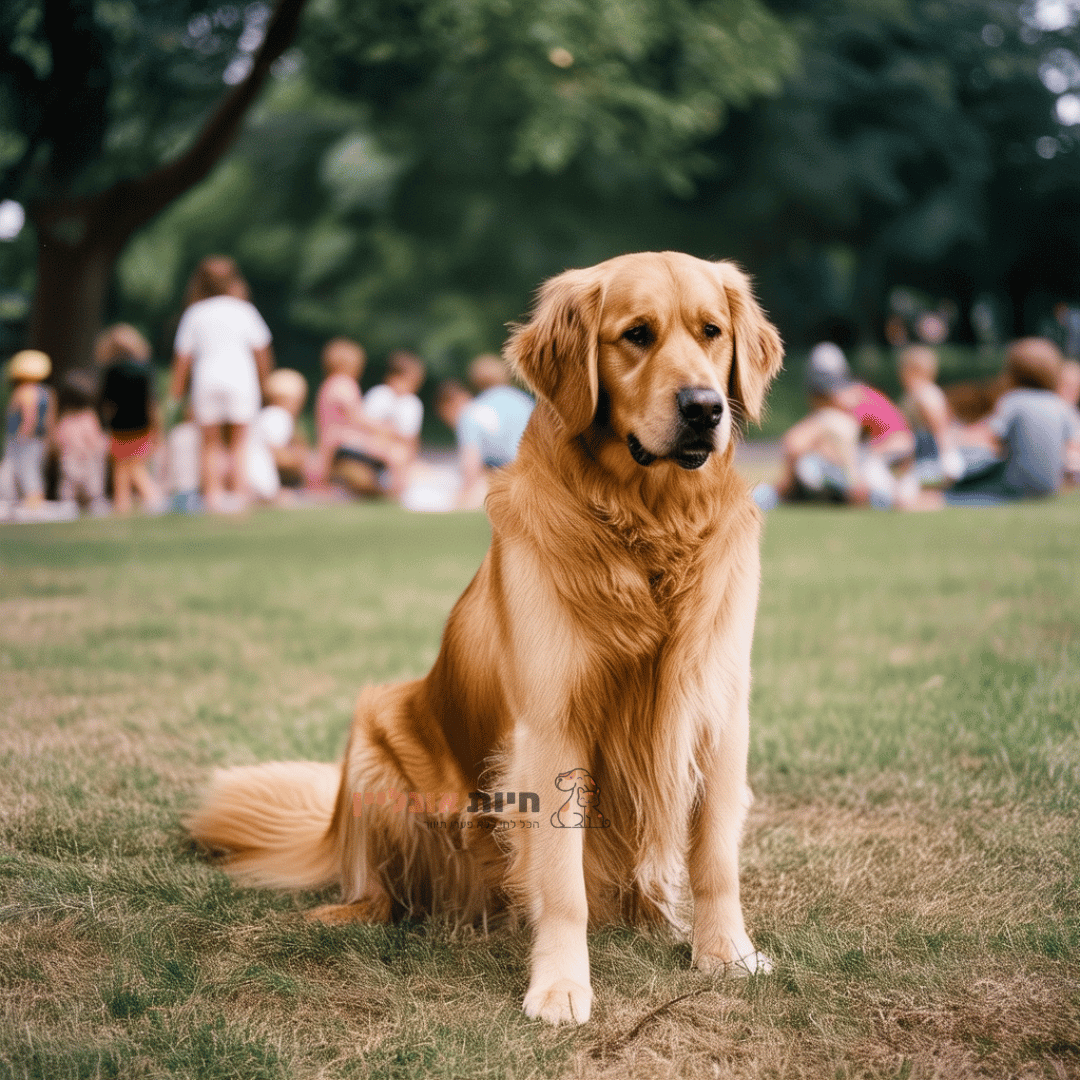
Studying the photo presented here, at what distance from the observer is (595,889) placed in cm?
256

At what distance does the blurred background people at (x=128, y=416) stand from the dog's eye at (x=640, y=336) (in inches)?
384

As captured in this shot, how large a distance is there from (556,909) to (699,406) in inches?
42.8

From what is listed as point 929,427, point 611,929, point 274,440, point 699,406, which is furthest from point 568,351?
point 274,440

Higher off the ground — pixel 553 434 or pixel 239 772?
pixel 553 434

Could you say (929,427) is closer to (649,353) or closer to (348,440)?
(348,440)

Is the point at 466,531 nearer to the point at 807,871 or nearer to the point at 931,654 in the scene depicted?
the point at 931,654

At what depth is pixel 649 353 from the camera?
242 cm

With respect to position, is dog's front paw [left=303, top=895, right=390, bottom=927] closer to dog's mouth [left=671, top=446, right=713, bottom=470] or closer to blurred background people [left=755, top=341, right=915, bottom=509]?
dog's mouth [left=671, top=446, right=713, bottom=470]

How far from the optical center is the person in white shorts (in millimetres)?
10312

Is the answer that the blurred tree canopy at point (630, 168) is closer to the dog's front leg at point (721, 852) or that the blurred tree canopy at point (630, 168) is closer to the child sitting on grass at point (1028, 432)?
the child sitting on grass at point (1028, 432)

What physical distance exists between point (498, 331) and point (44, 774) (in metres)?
20.5

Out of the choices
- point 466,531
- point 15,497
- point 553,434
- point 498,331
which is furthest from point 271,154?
point 553,434

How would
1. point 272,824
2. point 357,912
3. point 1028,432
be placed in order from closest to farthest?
point 357,912
point 272,824
point 1028,432

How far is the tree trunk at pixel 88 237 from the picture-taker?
40.3 ft
